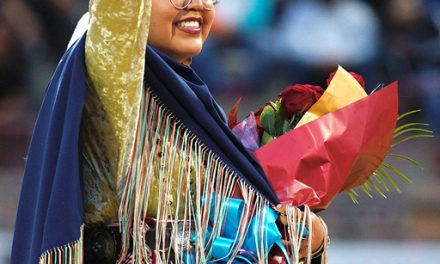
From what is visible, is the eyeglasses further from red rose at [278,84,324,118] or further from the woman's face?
red rose at [278,84,324,118]

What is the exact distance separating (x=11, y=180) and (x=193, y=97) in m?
3.98

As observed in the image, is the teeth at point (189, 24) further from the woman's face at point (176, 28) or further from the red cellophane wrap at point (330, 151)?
the red cellophane wrap at point (330, 151)

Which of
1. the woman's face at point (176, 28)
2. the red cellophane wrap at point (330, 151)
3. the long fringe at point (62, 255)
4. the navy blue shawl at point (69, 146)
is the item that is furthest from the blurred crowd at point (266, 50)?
the long fringe at point (62, 255)

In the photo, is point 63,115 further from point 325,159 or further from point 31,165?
point 325,159

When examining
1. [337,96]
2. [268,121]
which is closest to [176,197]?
[268,121]

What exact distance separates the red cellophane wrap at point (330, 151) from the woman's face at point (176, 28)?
11.3 inches

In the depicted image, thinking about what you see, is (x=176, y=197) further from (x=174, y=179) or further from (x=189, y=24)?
(x=189, y=24)

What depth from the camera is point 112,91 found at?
2461 mm

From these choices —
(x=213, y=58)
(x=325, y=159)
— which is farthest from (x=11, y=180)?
(x=325, y=159)

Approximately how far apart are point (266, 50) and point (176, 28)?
14.7ft

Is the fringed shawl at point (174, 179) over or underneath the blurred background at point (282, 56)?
underneath

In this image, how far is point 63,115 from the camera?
2.51m

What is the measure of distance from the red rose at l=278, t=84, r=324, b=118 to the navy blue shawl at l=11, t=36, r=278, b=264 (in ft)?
0.81

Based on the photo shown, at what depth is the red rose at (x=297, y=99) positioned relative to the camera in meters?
2.96
